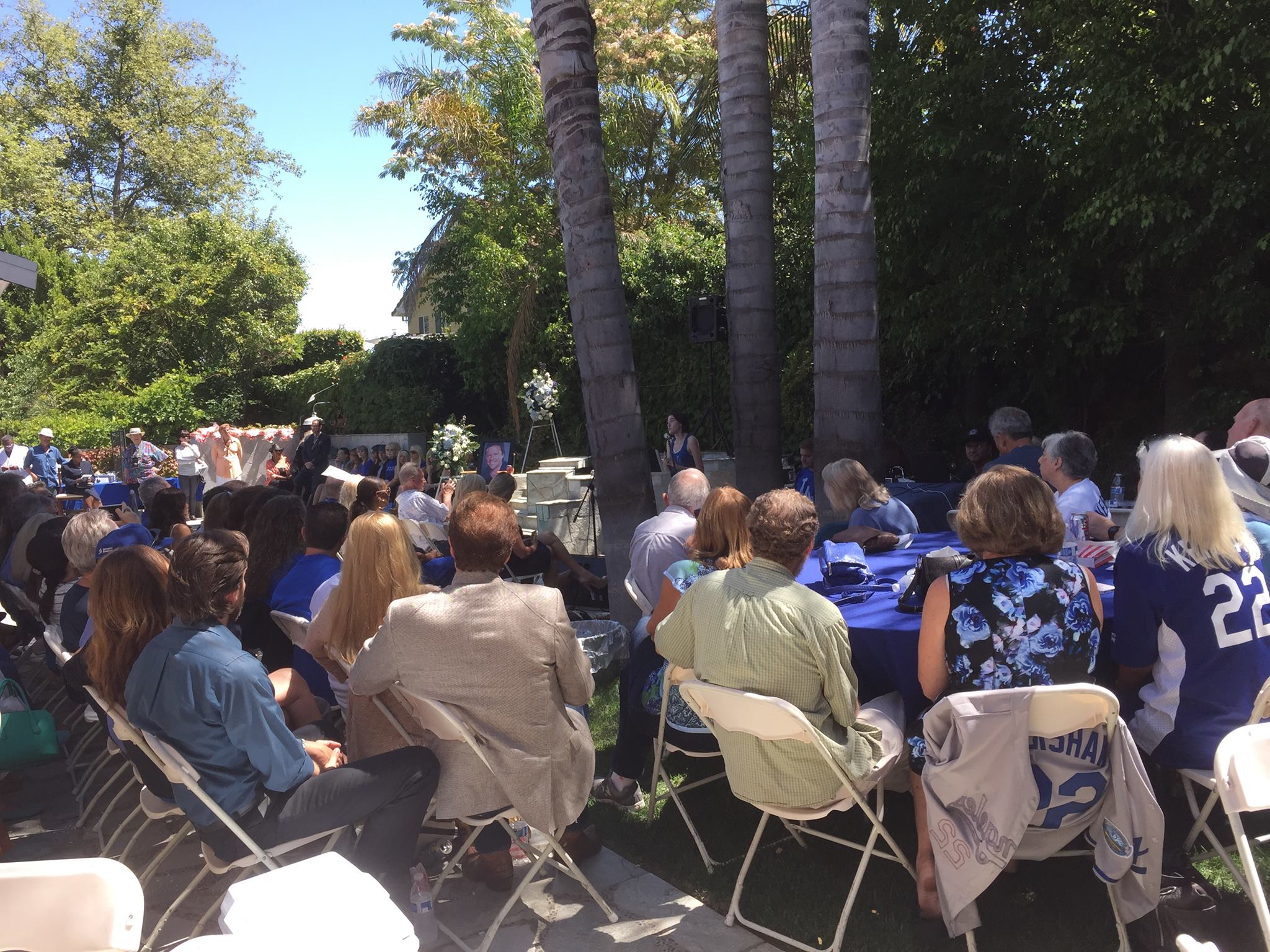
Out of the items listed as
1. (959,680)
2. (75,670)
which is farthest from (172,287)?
(959,680)

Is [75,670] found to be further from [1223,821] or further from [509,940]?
[1223,821]

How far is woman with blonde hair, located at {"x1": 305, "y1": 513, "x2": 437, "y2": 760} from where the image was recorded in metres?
3.28

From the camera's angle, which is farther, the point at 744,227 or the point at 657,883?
the point at 744,227

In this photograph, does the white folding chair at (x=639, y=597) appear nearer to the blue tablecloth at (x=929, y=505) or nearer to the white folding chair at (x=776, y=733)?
the white folding chair at (x=776, y=733)

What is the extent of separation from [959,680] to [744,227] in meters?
4.71

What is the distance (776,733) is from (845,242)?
4050mm

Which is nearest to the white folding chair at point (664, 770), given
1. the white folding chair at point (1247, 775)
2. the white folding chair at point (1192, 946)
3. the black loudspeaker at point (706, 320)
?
the white folding chair at point (1247, 775)

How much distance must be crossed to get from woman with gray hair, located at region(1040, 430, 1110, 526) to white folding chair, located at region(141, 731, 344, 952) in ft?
10.5

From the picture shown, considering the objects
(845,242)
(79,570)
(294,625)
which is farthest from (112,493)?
(845,242)

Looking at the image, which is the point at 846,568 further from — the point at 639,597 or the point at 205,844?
the point at 205,844

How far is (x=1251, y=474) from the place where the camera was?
3770 millimetres

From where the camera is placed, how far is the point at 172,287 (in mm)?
25906

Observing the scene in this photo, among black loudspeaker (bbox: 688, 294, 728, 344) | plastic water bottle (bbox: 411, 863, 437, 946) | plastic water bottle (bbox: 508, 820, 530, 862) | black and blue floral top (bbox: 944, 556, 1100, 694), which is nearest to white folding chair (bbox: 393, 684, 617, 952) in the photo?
plastic water bottle (bbox: 411, 863, 437, 946)

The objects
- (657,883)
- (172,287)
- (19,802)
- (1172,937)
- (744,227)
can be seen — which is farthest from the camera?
(172,287)
